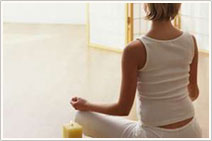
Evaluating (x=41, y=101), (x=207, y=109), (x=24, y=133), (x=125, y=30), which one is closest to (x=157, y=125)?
(x=24, y=133)

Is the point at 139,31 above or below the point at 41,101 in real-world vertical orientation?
above

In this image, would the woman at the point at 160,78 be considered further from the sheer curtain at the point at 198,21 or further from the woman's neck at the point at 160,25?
the sheer curtain at the point at 198,21

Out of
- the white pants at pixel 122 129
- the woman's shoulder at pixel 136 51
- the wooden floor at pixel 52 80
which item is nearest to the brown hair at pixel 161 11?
the woman's shoulder at pixel 136 51

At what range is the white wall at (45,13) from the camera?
23.1 ft

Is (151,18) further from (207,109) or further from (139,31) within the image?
(139,31)

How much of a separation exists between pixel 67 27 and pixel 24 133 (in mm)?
4206

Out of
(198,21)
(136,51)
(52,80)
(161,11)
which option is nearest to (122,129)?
(136,51)

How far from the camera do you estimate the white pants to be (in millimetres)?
1527

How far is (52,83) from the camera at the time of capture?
11.7 feet

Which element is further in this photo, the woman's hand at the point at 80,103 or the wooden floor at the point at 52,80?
the wooden floor at the point at 52,80

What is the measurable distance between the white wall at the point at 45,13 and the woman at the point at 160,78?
18.1 feet

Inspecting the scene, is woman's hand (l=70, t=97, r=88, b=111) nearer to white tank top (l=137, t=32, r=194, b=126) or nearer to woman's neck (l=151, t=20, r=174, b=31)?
white tank top (l=137, t=32, r=194, b=126)

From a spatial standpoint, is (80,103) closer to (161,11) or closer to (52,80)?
(161,11)

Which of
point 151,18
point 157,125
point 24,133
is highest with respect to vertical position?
point 151,18
